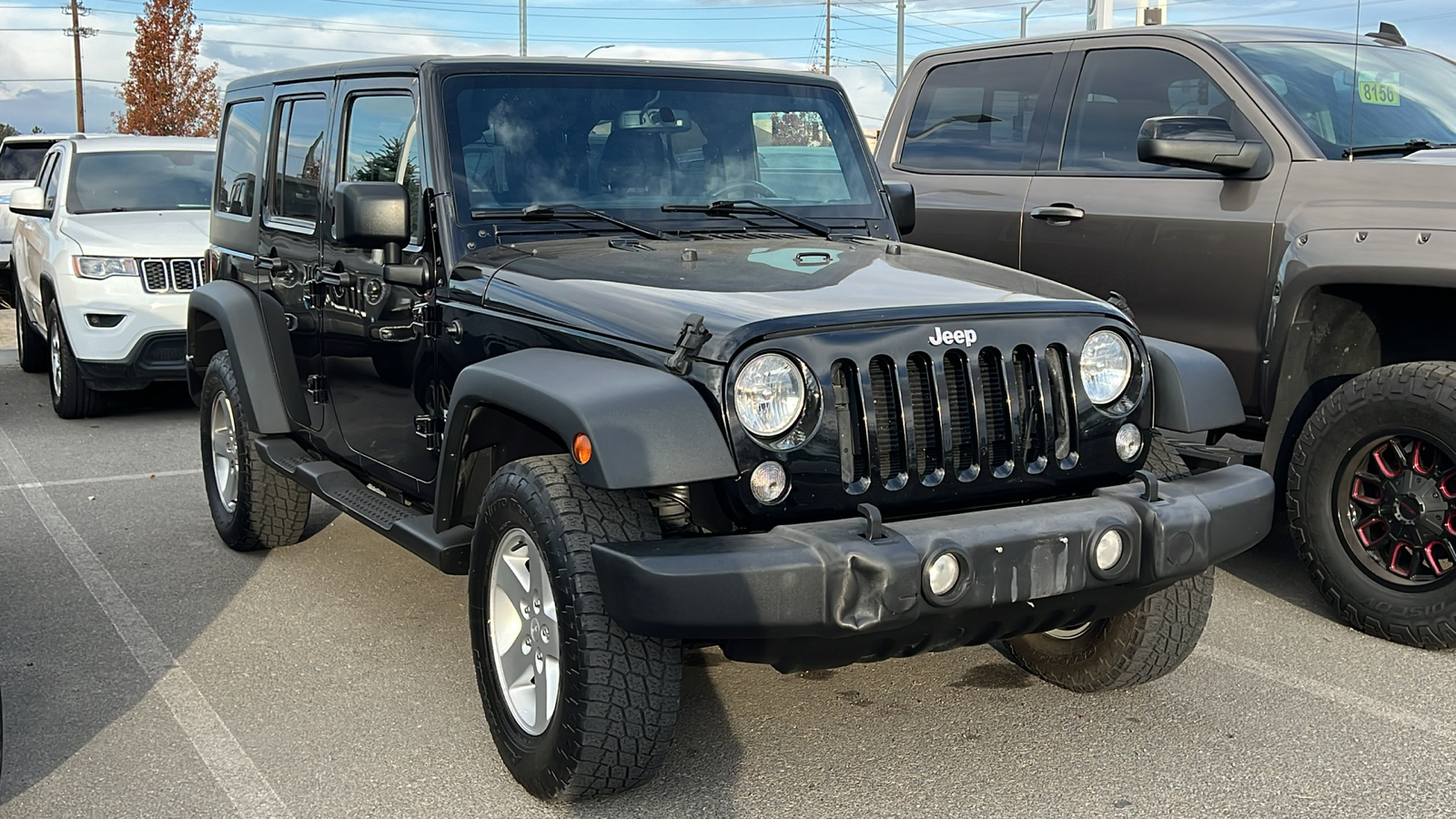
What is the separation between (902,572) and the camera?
3129mm

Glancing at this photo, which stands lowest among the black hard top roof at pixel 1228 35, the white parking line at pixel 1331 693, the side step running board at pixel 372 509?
the white parking line at pixel 1331 693

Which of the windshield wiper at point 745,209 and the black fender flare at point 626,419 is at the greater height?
the windshield wiper at point 745,209

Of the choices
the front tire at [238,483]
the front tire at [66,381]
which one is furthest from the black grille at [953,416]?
the front tire at [66,381]

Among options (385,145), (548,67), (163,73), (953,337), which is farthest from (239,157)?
(163,73)

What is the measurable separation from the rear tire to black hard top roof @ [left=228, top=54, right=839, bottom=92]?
712 cm

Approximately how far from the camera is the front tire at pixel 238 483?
5.77 metres

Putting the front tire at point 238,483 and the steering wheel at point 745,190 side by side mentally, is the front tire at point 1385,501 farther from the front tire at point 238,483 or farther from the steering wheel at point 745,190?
the front tire at point 238,483

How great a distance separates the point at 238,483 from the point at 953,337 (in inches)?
138

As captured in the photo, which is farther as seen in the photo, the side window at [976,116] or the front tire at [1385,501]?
the side window at [976,116]

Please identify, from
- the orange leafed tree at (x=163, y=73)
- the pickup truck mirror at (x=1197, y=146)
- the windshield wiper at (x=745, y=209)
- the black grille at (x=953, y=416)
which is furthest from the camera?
the orange leafed tree at (x=163, y=73)

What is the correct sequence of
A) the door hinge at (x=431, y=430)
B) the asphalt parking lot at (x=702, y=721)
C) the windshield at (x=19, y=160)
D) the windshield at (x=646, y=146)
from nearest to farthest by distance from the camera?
the asphalt parking lot at (x=702, y=721) → the door hinge at (x=431, y=430) → the windshield at (x=646, y=146) → the windshield at (x=19, y=160)

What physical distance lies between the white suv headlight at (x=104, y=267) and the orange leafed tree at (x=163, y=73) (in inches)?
1303

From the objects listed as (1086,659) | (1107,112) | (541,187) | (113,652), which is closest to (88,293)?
(113,652)

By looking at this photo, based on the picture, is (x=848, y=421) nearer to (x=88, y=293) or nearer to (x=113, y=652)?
(x=113, y=652)
